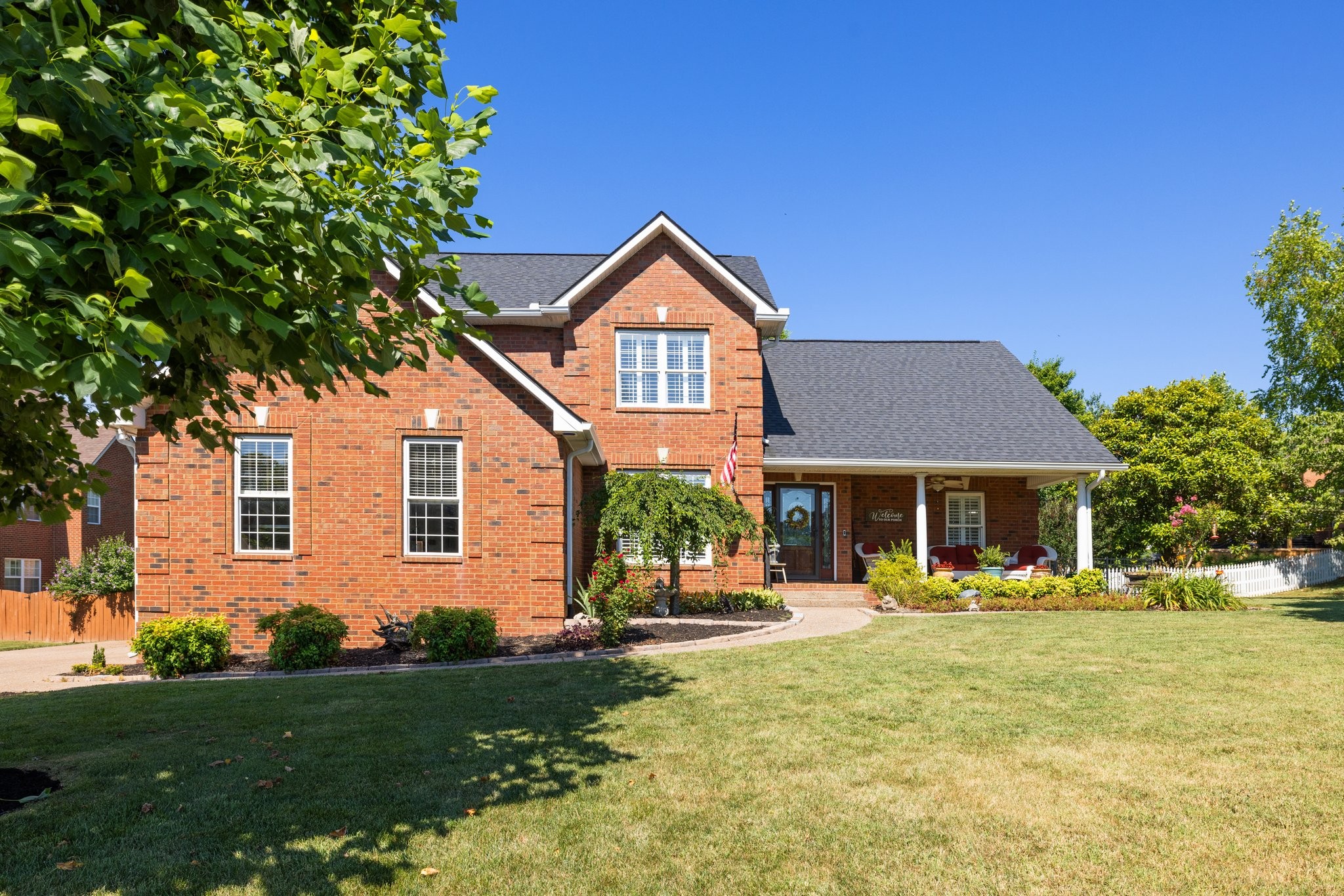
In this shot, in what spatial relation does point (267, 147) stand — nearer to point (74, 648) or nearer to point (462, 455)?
point (462, 455)

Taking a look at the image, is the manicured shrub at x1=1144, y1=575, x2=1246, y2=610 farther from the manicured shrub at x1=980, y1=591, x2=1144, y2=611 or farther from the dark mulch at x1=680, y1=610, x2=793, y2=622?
the dark mulch at x1=680, y1=610, x2=793, y2=622

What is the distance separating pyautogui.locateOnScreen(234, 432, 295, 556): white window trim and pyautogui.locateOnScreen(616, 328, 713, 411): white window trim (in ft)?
23.1

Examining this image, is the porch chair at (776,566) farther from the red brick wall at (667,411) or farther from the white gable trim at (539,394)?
the white gable trim at (539,394)

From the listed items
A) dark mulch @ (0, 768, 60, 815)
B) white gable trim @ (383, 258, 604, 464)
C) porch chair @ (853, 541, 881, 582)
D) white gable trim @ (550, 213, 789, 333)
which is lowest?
dark mulch @ (0, 768, 60, 815)

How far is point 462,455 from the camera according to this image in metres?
13.4

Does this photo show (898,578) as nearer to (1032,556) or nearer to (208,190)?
(1032,556)

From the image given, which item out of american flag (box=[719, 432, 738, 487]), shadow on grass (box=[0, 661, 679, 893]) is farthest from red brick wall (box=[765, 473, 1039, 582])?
shadow on grass (box=[0, 661, 679, 893])

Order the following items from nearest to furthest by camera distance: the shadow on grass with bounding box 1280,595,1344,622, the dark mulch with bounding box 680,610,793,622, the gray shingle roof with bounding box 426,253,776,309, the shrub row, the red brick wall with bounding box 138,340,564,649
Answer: the shrub row → the red brick wall with bounding box 138,340,564,649 → the dark mulch with bounding box 680,610,793,622 → the shadow on grass with bounding box 1280,595,1344,622 → the gray shingle roof with bounding box 426,253,776,309

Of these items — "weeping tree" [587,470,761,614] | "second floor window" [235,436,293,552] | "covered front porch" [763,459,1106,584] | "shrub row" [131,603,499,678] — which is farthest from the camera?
"covered front porch" [763,459,1106,584]

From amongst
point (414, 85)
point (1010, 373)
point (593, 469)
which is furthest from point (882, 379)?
point (414, 85)

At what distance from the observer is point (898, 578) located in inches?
693

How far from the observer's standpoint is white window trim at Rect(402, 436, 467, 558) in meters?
13.3

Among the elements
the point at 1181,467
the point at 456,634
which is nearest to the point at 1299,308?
the point at 1181,467

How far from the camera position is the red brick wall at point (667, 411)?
1781 cm
